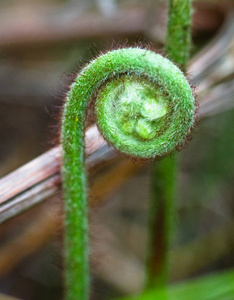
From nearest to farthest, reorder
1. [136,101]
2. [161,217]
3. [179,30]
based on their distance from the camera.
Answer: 1. [136,101]
2. [179,30]
3. [161,217]

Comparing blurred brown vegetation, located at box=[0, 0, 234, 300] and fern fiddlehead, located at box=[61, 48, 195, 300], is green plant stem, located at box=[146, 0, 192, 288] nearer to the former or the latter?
blurred brown vegetation, located at box=[0, 0, 234, 300]

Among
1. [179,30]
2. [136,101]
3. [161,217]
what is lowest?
[136,101]

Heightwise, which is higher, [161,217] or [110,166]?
[110,166]

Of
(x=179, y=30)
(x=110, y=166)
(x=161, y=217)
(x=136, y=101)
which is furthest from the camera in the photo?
(x=110, y=166)

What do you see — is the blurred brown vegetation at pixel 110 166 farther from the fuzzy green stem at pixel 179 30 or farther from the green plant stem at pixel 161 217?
the fuzzy green stem at pixel 179 30

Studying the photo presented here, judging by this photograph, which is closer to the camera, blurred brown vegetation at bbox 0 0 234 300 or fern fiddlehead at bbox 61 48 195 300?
fern fiddlehead at bbox 61 48 195 300

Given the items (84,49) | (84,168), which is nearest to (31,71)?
(84,49)

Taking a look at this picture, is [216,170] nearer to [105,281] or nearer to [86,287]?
[105,281]

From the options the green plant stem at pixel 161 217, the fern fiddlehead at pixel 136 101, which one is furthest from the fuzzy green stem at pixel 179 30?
the fern fiddlehead at pixel 136 101

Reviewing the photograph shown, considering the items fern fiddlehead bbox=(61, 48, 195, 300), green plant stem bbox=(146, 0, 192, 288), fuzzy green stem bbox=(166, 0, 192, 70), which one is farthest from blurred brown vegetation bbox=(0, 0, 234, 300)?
fern fiddlehead bbox=(61, 48, 195, 300)

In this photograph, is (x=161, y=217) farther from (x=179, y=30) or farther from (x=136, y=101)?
(x=136, y=101)

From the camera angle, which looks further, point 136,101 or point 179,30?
point 179,30

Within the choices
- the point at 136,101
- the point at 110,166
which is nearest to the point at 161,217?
the point at 110,166
